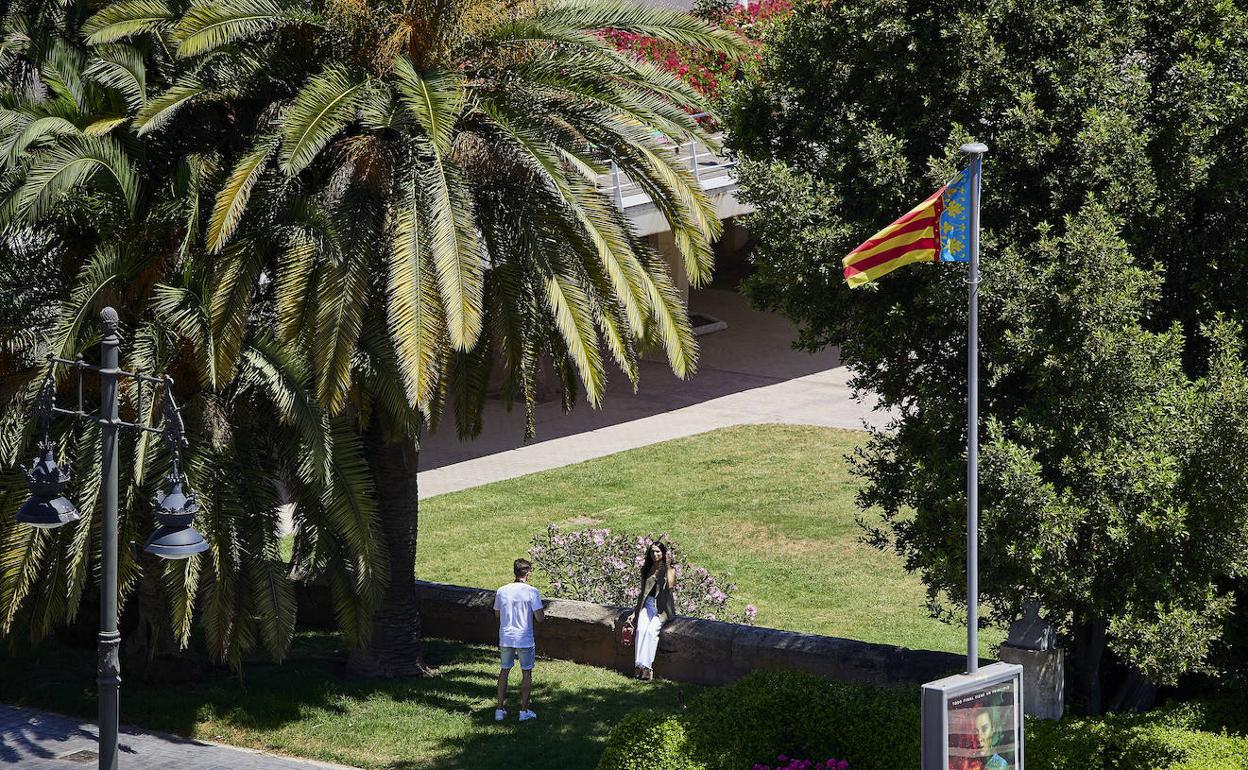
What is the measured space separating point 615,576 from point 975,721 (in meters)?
6.72

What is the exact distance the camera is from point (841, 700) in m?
11.9

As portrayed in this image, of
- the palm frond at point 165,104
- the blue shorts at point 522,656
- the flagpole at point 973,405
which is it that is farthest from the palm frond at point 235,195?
the flagpole at point 973,405

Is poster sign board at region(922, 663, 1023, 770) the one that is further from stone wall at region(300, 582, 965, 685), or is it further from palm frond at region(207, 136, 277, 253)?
palm frond at region(207, 136, 277, 253)

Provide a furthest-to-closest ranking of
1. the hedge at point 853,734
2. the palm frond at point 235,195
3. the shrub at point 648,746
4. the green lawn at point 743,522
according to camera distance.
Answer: the green lawn at point 743,522 → the palm frond at point 235,195 → the shrub at point 648,746 → the hedge at point 853,734

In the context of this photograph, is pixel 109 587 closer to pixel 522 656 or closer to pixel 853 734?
pixel 522 656

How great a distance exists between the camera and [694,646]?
14445 millimetres

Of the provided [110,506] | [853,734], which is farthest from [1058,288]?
[110,506]

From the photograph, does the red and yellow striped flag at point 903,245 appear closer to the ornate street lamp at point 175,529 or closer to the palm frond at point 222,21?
the ornate street lamp at point 175,529

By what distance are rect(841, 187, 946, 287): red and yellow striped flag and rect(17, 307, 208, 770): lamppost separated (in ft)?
14.7

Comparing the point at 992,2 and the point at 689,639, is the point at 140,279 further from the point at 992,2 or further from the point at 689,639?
the point at 992,2

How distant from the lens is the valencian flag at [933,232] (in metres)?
10.1

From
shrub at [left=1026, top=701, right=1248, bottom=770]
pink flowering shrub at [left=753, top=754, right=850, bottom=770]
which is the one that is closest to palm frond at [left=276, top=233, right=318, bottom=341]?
pink flowering shrub at [left=753, top=754, right=850, bottom=770]

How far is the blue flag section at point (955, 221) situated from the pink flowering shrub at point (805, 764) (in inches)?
153

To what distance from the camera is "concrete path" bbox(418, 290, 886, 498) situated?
2536 cm
